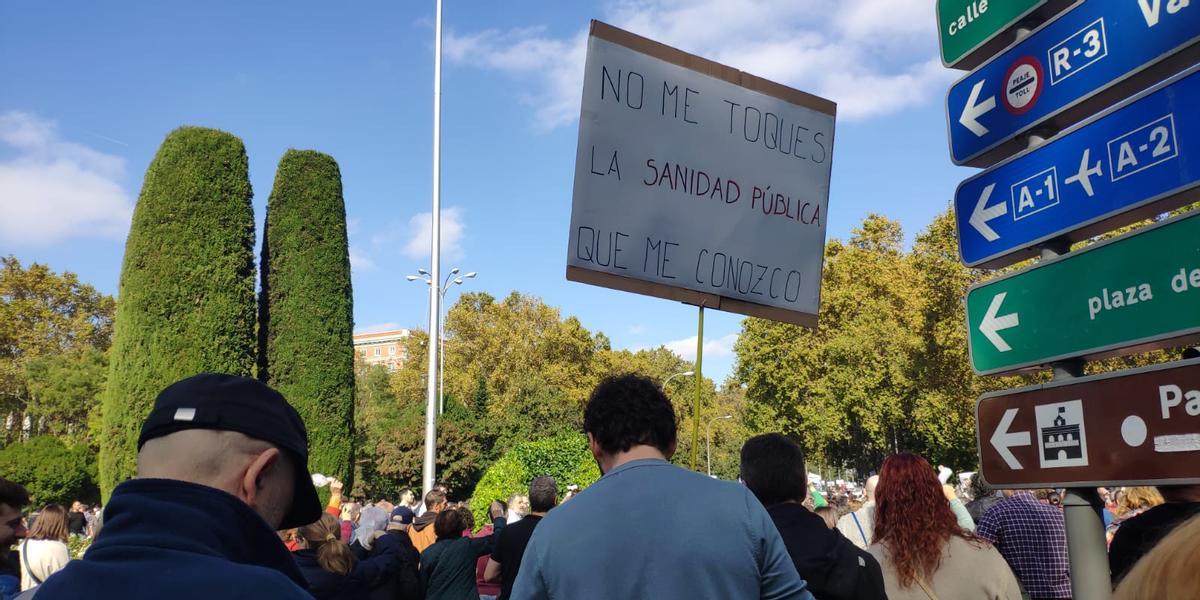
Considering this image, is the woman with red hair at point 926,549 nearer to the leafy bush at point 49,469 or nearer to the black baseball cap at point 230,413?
the black baseball cap at point 230,413

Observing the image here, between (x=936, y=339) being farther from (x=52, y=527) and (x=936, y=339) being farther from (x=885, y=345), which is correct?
(x=52, y=527)

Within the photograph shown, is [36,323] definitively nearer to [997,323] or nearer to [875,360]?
[875,360]

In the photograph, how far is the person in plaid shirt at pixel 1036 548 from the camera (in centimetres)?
418

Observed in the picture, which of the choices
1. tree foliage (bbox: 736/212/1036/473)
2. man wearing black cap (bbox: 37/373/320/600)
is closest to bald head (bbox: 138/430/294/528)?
man wearing black cap (bbox: 37/373/320/600)

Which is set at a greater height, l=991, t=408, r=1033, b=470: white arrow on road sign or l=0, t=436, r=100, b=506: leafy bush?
l=991, t=408, r=1033, b=470: white arrow on road sign

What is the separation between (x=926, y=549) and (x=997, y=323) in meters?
1.13

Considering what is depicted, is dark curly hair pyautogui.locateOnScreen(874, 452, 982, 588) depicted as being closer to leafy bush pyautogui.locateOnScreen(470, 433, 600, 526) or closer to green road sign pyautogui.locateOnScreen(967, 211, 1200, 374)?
green road sign pyautogui.locateOnScreen(967, 211, 1200, 374)

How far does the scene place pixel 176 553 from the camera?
1.21m

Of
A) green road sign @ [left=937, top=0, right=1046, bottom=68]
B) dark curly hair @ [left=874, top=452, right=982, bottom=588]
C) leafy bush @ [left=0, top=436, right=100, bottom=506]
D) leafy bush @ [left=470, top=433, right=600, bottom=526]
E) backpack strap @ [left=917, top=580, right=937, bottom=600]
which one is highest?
green road sign @ [left=937, top=0, right=1046, bottom=68]

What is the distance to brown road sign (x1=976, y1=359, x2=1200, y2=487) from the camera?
2.22 m

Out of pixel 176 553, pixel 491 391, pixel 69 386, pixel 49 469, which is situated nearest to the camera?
pixel 176 553

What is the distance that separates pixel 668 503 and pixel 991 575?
1964mm

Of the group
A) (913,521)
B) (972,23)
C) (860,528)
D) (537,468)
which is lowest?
(537,468)

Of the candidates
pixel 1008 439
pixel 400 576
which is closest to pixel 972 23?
pixel 1008 439
